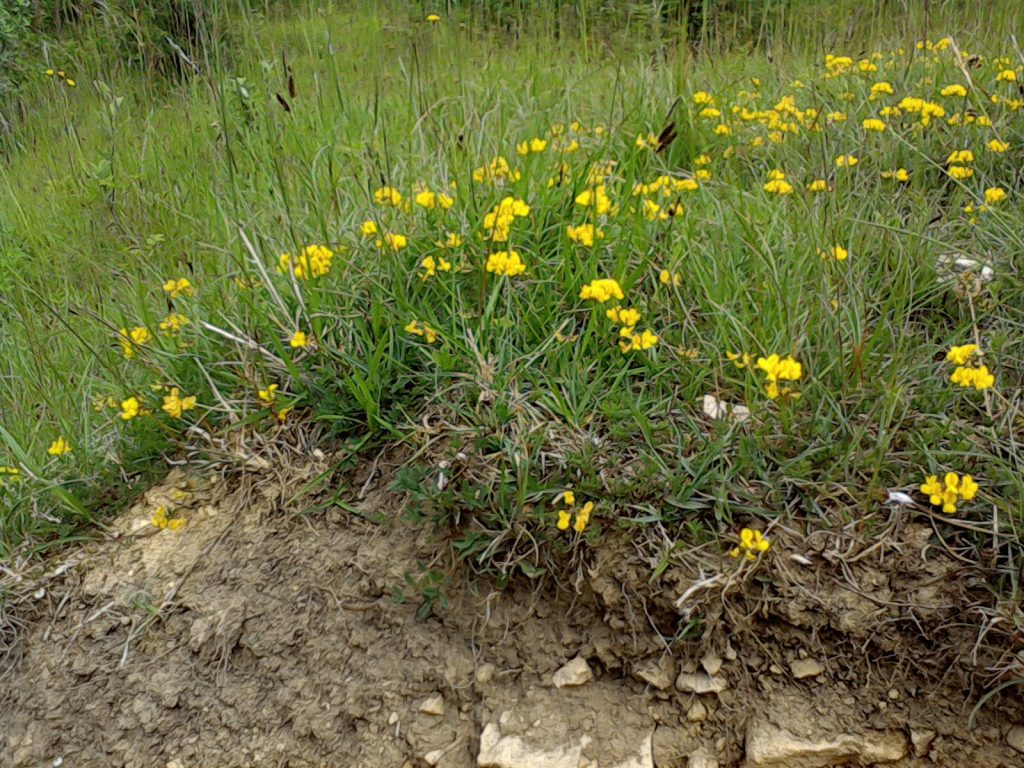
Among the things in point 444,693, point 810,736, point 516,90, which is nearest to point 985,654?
point 810,736

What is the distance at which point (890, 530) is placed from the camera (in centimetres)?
176

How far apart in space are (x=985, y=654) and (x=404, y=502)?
1.30 m

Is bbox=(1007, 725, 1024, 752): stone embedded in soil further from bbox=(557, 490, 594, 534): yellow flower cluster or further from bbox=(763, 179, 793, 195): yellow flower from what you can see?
bbox=(763, 179, 793, 195): yellow flower

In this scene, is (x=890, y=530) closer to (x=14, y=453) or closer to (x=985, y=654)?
(x=985, y=654)

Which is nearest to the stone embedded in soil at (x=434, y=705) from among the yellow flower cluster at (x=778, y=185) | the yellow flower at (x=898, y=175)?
the yellow flower cluster at (x=778, y=185)

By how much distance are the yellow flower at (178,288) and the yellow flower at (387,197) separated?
0.62 meters

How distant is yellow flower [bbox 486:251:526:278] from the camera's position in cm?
215

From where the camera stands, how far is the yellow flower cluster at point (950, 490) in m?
1.63

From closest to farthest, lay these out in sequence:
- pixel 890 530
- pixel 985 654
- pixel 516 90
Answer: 1. pixel 985 654
2. pixel 890 530
3. pixel 516 90

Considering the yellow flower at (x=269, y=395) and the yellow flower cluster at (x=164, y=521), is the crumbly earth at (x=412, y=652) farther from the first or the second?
the yellow flower at (x=269, y=395)

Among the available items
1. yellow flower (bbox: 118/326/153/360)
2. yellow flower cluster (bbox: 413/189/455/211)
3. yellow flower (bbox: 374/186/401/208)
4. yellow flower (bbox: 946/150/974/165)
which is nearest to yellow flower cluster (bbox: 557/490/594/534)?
yellow flower cluster (bbox: 413/189/455/211)

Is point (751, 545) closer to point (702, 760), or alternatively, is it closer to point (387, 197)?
point (702, 760)

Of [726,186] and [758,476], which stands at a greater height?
[726,186]

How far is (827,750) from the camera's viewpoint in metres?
1.65
